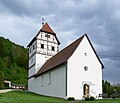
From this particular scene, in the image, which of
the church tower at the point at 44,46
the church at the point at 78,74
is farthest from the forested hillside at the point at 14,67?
the church at the point at 78,74

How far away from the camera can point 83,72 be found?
109 feet

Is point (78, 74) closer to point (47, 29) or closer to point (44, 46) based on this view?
point (44, 46)

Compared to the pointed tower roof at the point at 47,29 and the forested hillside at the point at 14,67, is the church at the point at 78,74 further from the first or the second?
the forested hillside at the point at 14,67

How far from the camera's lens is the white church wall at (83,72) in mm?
32250

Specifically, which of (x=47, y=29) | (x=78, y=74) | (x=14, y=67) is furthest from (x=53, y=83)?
(x=14, y=67)

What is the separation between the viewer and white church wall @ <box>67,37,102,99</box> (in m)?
32.2

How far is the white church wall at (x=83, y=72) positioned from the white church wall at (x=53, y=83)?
107 centimetres

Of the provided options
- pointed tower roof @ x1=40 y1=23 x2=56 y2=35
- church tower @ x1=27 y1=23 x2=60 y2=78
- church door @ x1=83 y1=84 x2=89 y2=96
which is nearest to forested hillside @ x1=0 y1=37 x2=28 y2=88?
church tower @ x1=27 y1=23 x2=60 y2=78

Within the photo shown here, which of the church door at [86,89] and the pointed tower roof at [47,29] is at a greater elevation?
the pointed tower roof at [47,29]

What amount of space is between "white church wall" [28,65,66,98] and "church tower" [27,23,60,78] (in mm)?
3567

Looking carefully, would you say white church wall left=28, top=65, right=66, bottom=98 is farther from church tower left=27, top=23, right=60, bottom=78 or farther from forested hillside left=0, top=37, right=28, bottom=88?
forested hillside left=0, top=37, right=28, bottom=88

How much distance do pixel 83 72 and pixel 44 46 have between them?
53.8ft

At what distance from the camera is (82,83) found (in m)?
32.7

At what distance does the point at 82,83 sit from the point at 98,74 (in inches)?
111
